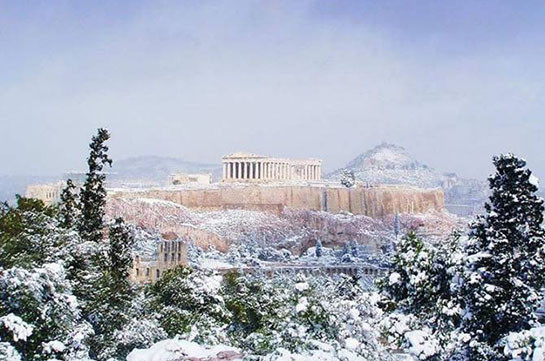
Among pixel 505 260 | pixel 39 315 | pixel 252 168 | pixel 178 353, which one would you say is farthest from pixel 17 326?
pixel 252 168

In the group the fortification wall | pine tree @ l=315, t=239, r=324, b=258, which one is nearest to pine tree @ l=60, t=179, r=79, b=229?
pine tree @ l=315, t=239, r=324, b=258

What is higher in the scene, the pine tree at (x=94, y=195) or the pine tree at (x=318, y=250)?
the pine tree at (x=94, y=195)

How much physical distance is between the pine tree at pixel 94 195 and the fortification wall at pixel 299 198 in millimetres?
89038

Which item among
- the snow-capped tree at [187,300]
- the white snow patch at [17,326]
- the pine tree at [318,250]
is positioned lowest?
the pine tree at [318,250]

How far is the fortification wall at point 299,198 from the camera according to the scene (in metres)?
122

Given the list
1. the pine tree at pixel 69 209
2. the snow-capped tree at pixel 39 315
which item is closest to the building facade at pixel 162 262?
the pine tree at pixel 69 209

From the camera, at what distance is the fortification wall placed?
122 metres

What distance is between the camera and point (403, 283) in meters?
18.2

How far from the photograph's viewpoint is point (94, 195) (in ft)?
79.8

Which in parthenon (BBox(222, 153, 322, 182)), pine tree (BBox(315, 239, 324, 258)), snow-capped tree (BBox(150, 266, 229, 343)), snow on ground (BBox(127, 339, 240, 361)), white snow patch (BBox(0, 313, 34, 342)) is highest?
parthenon (BBox(222, 153, 322, 182))

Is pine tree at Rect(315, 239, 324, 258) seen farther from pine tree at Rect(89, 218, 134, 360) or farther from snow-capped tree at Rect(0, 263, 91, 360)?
snow-capped tree at Rect(0, 263, 91, 360)

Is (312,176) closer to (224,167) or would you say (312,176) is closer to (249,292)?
(224,167)

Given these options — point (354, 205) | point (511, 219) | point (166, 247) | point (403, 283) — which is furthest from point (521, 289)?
point (354, 205)

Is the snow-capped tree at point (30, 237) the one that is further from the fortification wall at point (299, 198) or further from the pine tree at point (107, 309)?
the fortification wall at point (299, 198)
